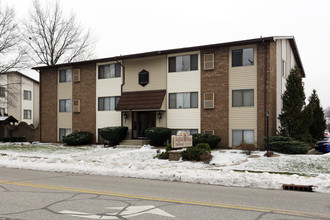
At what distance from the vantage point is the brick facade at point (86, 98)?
2914 centimetres

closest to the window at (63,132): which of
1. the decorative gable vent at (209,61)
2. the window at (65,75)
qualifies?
the window at (65,75)

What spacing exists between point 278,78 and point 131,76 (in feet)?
36.9

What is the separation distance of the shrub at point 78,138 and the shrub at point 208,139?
10.1m

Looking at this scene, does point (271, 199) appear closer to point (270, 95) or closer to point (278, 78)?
point (270, 95)

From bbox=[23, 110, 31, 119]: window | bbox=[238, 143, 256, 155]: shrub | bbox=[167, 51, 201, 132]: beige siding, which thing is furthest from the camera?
bbox=[23, 110, 31, 119]: window

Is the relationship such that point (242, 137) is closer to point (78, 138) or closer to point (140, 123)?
point (140, 123)

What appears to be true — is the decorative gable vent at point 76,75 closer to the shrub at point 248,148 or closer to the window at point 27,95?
the shrub at point 248,148

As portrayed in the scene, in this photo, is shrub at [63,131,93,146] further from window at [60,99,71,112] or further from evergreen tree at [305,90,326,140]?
evergreen tree at [305,90,326,140]

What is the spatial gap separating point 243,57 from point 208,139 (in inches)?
238

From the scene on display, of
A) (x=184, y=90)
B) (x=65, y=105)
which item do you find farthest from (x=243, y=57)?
(x=65, y=105)

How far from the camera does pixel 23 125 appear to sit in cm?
3391

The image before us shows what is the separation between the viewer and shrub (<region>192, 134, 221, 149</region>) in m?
22.1

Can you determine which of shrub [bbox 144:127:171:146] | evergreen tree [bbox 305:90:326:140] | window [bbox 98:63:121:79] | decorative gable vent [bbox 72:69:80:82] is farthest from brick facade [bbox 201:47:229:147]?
decorative gable vent [bbox 72:69:80:82]

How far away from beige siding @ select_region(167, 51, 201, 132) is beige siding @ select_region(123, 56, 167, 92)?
0.78 meters
